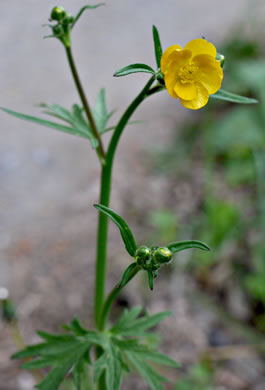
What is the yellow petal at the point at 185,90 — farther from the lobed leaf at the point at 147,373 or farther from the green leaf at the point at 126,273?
the lobed leaf at the point at 147,373

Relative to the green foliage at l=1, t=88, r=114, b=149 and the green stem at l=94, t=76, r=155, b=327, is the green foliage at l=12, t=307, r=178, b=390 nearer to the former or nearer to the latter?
the green stem at l=94, t=76, r=155, b=327

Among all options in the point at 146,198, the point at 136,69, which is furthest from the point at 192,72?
the point at 146,198

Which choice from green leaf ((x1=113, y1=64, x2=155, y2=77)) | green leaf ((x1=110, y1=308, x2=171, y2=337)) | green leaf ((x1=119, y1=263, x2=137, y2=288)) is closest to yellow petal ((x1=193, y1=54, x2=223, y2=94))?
green leaf ((x1=113, y1=64, x2=155, y2=77))

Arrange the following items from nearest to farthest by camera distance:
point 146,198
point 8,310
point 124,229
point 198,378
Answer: point 124,229, point 8,310, point 198,378, point 146,198

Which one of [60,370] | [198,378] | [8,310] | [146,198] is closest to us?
[60,370]

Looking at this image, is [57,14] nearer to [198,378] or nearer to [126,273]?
[126,273]

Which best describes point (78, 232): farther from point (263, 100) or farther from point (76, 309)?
point (263, 100)
